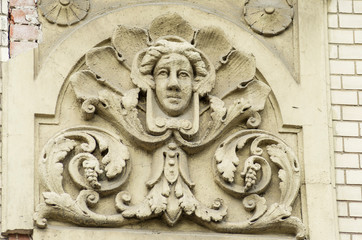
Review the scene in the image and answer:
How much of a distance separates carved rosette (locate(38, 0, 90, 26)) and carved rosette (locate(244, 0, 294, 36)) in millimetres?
1189

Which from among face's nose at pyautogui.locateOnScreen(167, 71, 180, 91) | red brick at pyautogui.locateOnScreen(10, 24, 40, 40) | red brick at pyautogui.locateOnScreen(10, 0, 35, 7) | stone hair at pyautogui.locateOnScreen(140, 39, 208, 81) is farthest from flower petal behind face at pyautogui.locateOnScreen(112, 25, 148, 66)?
red brick at pyautogui.locateOnScreen(10, 0, 35, 7)

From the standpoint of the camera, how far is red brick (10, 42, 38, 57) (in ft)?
36.8

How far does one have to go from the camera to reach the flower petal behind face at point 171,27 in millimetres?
11469

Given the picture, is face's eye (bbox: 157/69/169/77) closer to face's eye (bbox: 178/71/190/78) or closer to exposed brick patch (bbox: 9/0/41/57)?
face's eye (bbox: 178/71/190/78)

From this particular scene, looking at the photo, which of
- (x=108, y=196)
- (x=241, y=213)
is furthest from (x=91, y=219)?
(x=241, y=213)

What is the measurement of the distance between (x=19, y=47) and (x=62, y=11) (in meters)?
0.42

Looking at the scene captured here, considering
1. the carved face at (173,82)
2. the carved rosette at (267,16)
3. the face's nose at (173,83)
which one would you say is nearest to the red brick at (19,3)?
the carved face at (173,82)

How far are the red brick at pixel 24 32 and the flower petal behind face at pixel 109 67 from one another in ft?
1.34

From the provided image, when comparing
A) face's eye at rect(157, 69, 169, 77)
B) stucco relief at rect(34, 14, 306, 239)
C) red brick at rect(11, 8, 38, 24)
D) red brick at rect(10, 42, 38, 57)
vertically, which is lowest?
stucco relief at rect(34, 14, 306, 239)

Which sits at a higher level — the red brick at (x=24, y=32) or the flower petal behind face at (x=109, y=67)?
the red brick at (x=24, y=32)

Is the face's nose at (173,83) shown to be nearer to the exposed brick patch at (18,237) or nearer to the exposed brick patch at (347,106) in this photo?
the exposed brick patch at (347,106)

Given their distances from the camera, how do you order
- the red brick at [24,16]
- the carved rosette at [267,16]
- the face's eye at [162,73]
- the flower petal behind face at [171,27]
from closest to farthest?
the face's eye at [162,73] < the red brick at [24,16] < the flower petal behind face at [171,27] < the carved rosette at [267,16]

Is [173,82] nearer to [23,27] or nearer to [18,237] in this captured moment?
[23,27]

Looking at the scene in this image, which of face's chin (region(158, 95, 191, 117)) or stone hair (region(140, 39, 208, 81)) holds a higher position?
stone hair (region(140, 39, 208, 81))
